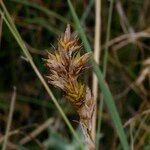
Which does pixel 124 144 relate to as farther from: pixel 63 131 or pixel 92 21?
pixel 92 21

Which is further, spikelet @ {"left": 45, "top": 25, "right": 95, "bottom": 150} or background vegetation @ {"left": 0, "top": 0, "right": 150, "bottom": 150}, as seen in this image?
background vegetation @ {"left": 0, "top": 0, "right": 150, "bottom": 150}

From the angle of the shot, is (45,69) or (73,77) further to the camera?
(45,69)

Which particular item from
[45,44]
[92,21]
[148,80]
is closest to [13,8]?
[45,44]

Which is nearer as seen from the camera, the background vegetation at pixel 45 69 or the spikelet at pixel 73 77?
the spikelet at pixel 73 77
